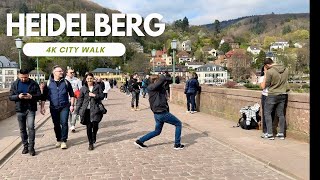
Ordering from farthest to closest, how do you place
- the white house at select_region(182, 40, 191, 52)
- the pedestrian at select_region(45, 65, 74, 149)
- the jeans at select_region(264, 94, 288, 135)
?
the white house at select_region(182, 40, 191, 52) < the jeans at select_region(264, 94, 288, 135) < the pedestrian at select_region(45, 65, 74, 149)

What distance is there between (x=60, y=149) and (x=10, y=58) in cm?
10028

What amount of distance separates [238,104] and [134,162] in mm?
5749

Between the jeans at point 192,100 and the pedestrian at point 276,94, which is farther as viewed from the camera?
the jeans at point 192,100

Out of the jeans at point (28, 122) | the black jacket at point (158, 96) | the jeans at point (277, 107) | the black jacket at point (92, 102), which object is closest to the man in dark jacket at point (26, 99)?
the jeans at point (28, 122)

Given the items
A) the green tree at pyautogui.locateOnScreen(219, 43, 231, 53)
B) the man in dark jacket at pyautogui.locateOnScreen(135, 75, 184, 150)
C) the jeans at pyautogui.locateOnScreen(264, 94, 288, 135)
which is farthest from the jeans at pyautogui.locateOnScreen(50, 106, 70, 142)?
the green tree at pyautogui.locateOnScreen(219, 43, 231, 53)

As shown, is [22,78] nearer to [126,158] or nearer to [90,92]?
[90,92]

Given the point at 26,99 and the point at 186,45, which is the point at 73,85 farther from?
the point at 186,45

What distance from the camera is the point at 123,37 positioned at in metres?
143

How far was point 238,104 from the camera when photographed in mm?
11555

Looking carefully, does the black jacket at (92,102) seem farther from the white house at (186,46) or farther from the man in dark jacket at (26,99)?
the white house at (186,46)

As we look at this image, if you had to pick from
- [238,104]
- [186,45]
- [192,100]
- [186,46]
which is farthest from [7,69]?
[186,45]

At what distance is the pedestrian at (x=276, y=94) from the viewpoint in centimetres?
833

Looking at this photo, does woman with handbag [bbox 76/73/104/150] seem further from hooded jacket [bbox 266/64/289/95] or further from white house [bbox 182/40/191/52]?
white house [bbox 182/40/191/52]

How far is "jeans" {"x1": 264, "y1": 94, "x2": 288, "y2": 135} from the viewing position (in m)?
8.33
